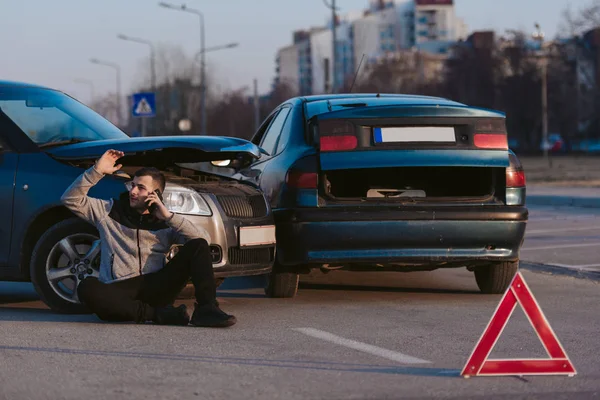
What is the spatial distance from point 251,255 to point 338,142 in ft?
3.38

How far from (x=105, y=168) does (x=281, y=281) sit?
2.07 m

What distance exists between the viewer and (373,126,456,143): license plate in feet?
31.6

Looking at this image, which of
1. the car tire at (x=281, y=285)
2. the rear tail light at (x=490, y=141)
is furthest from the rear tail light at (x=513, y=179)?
the car tire at (x=281, y=285)

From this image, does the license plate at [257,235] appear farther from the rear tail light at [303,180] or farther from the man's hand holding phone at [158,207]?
the man's hand holding phone at [158,207]

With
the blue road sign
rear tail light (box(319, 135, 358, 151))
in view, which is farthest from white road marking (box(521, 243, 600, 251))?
the blue road sign

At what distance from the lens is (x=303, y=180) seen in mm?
9641

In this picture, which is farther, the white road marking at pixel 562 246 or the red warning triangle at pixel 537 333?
the white road marking at pixel 562 246

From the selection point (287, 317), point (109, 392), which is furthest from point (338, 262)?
point (109, 392)

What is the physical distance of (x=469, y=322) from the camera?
8.75 m

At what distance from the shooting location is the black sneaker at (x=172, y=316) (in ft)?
27.8

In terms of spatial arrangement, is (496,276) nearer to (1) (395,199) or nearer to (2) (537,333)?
(1) (395,199)

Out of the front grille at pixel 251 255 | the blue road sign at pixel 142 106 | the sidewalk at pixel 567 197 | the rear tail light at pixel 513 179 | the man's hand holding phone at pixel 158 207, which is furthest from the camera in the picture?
the blue road sign at pixel 142 106

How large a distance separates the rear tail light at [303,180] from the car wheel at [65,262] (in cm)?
152

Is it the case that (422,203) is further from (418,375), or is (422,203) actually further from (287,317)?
(418,375)
